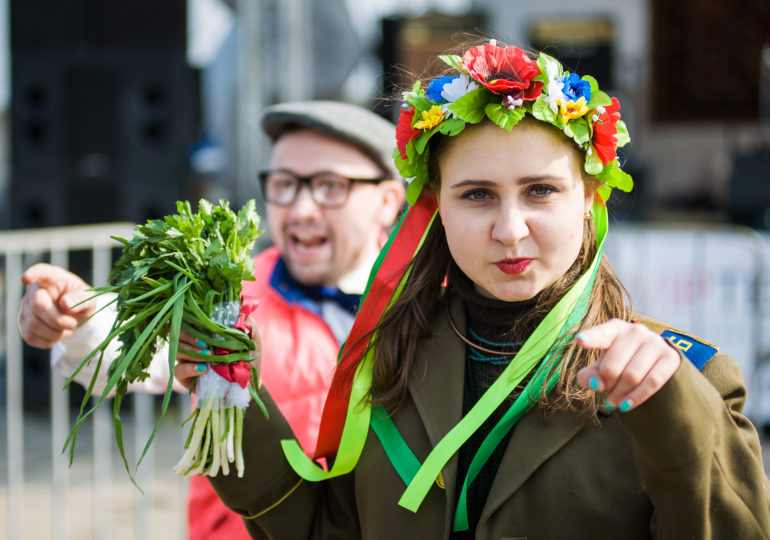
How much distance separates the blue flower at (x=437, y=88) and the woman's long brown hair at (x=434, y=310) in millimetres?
75

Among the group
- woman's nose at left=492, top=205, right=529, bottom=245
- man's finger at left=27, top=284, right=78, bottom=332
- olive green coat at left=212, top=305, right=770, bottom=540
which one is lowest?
olive green coat at left=212, top=305, right=770, bottom=540

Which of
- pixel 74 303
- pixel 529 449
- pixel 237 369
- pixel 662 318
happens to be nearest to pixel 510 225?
pixel 529 449

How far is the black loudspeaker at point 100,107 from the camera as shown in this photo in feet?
19.6

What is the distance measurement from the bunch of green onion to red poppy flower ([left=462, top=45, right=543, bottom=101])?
0.55 m

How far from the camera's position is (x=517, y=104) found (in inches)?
54.6

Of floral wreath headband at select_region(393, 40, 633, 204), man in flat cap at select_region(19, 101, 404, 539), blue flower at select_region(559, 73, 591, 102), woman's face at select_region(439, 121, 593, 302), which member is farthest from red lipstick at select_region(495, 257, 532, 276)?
man in flat cap at select_region(19, 101, 404, 539)

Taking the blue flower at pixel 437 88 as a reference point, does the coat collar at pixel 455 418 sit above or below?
below

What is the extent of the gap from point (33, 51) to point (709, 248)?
5338 millimetres

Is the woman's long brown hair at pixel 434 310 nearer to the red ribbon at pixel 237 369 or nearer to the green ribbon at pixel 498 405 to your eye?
the green ribbon at pixel 498 405

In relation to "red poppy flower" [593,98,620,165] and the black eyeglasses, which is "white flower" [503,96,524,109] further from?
the black eyeglasses

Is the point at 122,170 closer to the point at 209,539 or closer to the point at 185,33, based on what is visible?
the point at 185,33

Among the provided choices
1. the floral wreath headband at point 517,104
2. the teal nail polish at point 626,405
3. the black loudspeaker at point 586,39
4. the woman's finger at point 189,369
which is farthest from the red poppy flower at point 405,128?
the black loudspeaker at point 586,39

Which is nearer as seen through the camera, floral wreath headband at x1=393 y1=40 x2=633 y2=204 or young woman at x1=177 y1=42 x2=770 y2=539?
young woman at x1=177 y1=42 x2=770 y2=539

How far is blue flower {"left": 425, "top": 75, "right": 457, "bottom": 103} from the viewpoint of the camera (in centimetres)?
151
